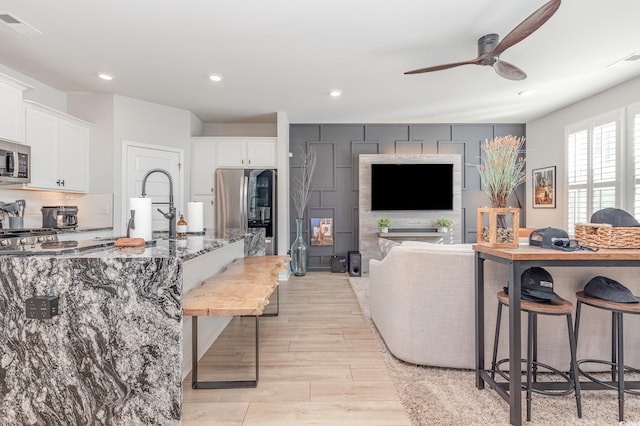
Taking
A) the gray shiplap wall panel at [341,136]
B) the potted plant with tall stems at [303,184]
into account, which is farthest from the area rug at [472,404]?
the gray shiplap wall panel at [341,136]

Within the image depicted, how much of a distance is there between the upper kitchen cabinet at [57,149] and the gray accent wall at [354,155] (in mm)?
3111

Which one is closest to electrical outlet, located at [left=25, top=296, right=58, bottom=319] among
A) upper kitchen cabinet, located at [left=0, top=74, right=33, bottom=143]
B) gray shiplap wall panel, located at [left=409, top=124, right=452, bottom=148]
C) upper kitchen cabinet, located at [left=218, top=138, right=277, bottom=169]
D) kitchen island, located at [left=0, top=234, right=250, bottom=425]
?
kitchen island, located at [left=0, top=234, right=250, bottom=425]

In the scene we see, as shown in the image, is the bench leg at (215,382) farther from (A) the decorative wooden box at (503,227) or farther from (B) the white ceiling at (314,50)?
(B) the white ceiling at (314,50)

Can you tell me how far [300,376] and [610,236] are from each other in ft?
6.58

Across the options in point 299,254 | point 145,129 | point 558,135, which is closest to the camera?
point 145,129

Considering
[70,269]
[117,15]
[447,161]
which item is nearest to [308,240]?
[447,161]

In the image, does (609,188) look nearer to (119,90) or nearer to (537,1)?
(537,1)

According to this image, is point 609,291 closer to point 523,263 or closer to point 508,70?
point 523,263

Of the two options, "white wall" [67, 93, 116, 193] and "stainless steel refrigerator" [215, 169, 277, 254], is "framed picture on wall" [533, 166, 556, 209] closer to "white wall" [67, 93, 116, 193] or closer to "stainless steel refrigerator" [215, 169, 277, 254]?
"stainless steel refrigerator" [215, 169, 277, 254]

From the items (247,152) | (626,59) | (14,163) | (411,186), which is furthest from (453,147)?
(14,163)

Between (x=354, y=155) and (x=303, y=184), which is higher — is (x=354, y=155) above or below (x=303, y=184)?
above

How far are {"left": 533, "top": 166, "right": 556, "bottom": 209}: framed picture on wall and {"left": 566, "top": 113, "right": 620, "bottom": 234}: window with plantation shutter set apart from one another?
0.32 m

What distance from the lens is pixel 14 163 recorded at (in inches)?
124

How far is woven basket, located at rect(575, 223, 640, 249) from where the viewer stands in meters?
1.72
